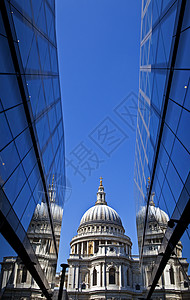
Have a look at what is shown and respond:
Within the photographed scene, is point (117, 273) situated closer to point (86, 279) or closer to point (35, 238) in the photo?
point (86, 279)

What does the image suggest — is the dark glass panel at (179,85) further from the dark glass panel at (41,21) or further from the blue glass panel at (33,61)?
the dark glass panel at (41,21)

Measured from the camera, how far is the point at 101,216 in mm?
92062

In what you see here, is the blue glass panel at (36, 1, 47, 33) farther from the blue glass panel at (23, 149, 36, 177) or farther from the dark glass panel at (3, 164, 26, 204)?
the dark glass panel at (3, 164, 26, 204)

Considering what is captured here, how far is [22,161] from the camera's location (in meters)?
10.3

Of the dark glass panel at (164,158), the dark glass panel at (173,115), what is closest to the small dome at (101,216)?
the dark glass panel at (164,158)

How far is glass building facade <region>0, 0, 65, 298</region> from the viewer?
24.7 ft

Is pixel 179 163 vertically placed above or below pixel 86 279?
above

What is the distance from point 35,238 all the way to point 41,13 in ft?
38.5

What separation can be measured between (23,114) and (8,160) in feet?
6.64

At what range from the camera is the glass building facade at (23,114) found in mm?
7523

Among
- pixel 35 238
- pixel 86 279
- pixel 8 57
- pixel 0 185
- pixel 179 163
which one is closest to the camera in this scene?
pixel 8 57

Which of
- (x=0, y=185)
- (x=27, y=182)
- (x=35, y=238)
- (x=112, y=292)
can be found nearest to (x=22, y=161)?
(x=27, y=182)

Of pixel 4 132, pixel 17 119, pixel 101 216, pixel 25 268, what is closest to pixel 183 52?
pixel 17 119

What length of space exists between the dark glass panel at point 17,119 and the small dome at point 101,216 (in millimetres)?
83514
